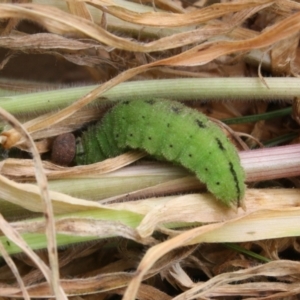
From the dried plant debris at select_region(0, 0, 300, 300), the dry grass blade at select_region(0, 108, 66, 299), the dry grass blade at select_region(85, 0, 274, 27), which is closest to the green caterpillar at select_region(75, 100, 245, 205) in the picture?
the dried plant debris at select_region(0, 0, 300, 300)

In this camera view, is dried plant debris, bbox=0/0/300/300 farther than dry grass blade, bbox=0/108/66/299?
Yes

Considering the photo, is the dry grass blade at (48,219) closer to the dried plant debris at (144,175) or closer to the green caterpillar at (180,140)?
the dried plant debris at (144,175)

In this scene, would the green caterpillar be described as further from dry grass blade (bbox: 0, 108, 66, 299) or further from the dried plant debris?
dry grass blade (bbox: 0, 108, 66, 299)

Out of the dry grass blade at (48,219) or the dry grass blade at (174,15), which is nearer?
the dry grass blade at (48,219)

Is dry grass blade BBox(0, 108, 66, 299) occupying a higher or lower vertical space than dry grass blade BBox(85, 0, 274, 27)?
lower

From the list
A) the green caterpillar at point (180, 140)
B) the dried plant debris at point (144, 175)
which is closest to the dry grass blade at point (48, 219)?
the dried plant debris at point (144, 175)

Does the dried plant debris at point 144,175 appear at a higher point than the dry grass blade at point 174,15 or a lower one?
lower

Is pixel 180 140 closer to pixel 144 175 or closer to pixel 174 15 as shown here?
pixel 144 175

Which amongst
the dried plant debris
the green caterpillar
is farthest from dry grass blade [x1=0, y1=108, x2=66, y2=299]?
the green caterpillar
